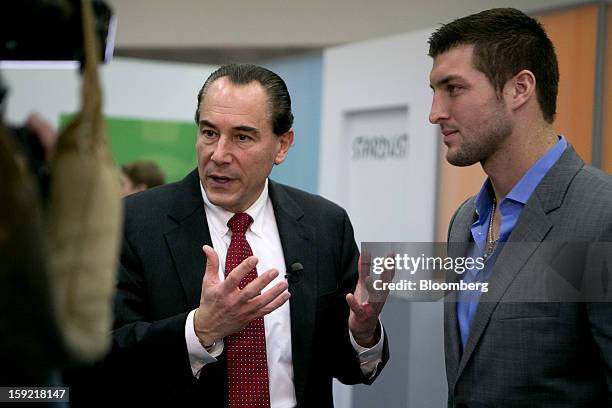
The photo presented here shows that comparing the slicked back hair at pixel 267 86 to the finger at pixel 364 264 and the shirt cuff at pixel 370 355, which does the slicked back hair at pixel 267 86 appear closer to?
the finger at pixel 364 264

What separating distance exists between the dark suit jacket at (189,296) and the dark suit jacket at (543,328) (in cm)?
48

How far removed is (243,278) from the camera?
2.18 meters

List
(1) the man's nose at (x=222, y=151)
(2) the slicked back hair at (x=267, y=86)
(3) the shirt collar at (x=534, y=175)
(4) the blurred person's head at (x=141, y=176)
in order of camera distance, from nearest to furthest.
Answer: (3) the shirt collar at (x=534, y=175), (1) the man's nose at (x=222, y=151), (2) the slicked back hair at (x=267, y=86), (4) the blurred person's head at (x=141, y=176)

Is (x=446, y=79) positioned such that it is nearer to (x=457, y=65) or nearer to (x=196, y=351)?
(x=457, y=65)

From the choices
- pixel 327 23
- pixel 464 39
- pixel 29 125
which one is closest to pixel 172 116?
pixel 327 23

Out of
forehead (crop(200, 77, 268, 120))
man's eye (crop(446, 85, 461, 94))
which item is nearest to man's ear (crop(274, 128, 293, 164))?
forehead (crop(200, 77, 268, 120))

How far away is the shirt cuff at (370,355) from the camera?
8.07 feet

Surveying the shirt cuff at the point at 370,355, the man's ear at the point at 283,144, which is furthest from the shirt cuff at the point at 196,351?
the man's ear at the point at 283,144

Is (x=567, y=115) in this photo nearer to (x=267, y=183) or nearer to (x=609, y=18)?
(x=609, y=18)

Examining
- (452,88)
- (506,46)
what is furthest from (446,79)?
(506,46)

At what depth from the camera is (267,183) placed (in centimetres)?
274

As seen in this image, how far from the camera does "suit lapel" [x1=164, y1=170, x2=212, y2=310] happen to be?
2.40 m

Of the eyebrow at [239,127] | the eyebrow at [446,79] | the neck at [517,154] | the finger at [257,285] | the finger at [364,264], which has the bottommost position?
the finger at [257,285]

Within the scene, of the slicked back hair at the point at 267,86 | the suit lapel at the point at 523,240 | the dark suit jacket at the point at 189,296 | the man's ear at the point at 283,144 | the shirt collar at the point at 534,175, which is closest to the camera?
the suit lapel at the point at 523,240
